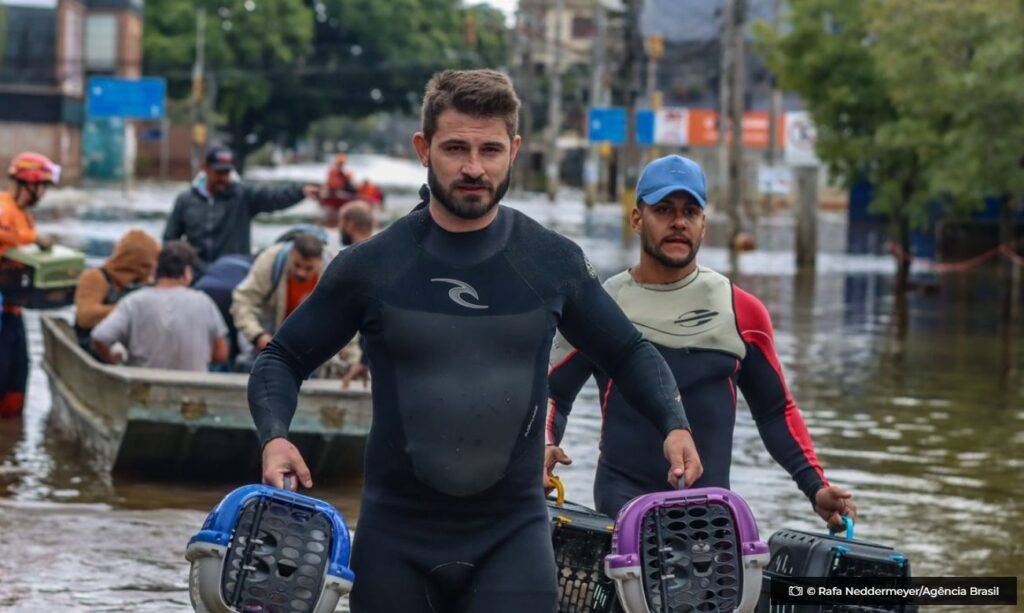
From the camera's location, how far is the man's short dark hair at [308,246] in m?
11.7

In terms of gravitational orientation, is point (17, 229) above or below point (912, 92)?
below

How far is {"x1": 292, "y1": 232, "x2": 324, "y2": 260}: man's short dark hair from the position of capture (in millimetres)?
11656

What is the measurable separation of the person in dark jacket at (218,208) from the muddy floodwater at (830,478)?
5.66 feet

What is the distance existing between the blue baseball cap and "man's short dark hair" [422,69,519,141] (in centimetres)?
135

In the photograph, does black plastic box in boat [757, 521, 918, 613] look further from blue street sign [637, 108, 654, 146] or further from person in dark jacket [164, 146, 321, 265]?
blue street sign [637, 108, 654, 146]

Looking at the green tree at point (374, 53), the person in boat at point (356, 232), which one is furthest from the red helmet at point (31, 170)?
the green tree at point (374, 53)

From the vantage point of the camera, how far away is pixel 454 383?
470cm

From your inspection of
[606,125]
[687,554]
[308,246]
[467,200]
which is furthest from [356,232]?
[606,125]

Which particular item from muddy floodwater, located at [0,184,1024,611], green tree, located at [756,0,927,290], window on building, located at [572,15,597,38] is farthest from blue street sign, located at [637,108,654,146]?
window on building, located at [572,15,597,38]

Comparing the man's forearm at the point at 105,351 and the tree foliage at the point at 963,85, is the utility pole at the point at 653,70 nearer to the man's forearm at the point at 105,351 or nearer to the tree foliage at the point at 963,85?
the tree foliage at the point at 963,85

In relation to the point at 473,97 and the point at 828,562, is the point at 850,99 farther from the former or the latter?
the point at 473,97

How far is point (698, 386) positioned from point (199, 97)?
84.4m

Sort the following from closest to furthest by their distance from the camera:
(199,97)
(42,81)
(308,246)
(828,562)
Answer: (828,562)
(308,246)
(42,81)
(199,97)

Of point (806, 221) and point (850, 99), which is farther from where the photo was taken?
point (806, 221)
